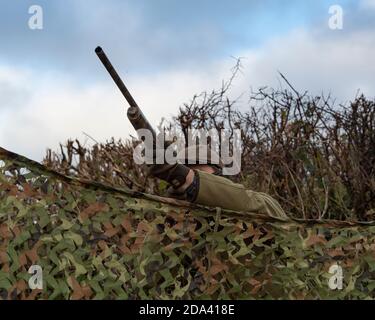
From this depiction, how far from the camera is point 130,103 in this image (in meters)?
2.97

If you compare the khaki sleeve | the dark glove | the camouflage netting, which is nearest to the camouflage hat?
the khaki sleeve

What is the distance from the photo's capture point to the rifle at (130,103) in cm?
293

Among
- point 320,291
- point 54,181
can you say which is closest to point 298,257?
point 320,291

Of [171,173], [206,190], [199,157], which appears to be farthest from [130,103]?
[199,157]

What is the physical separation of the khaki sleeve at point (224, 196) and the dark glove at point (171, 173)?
0.10 meters

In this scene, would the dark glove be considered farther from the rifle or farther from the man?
the rifle

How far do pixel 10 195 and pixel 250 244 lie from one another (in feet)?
3.17

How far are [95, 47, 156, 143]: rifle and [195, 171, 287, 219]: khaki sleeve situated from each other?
1.26ft

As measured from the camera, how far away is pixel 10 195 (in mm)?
2834

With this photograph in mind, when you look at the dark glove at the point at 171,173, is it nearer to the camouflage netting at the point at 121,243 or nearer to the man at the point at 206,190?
the man at the point at 206,190

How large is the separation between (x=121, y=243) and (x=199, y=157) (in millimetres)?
863
